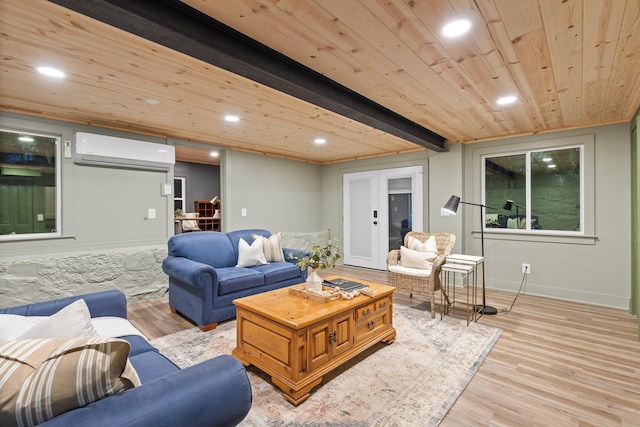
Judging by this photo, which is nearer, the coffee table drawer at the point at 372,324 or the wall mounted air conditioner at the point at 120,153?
the coffee table drawer at the point at 372,324

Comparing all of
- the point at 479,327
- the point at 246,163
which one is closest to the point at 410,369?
the point at 479,327

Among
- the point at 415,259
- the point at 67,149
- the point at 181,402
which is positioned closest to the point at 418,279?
the point at 415,259

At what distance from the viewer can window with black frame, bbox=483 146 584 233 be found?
4.09 metres

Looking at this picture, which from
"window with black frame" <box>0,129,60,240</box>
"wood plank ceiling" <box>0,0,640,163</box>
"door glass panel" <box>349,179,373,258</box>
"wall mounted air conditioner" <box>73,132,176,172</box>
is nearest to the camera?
"wood plank ceiling" <box>0,0,640,163</box>

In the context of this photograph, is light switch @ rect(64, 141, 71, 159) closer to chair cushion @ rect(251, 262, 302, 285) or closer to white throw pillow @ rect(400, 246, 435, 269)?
chair cushion @ rect(251, 262, 302, 285)

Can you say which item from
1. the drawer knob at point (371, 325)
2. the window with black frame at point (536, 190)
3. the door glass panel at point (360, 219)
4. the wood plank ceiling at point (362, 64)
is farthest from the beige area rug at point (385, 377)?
the door glass panel at point (360, 219)

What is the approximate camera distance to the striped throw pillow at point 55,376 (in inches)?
34.0

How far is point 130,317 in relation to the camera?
347 cm

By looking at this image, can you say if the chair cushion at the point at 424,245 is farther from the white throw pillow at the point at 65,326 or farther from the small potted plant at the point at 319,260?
the white throw pillow at the point at 65,326

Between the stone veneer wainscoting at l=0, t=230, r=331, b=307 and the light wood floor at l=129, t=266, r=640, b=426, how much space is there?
0.37 metres

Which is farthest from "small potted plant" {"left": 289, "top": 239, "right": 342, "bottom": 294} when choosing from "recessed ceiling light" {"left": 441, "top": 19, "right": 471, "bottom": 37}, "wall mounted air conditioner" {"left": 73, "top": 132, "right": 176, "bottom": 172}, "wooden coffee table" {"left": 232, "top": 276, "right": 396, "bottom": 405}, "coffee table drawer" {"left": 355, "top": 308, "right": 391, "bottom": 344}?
"wall mounted air conditioner" {"left": 73, "top": 132, "right": 176, "bottom": 172}

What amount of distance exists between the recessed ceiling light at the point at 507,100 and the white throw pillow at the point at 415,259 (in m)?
1.76

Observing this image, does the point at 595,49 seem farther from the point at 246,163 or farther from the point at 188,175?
the point at 188,175

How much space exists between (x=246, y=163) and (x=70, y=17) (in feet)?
12.3
